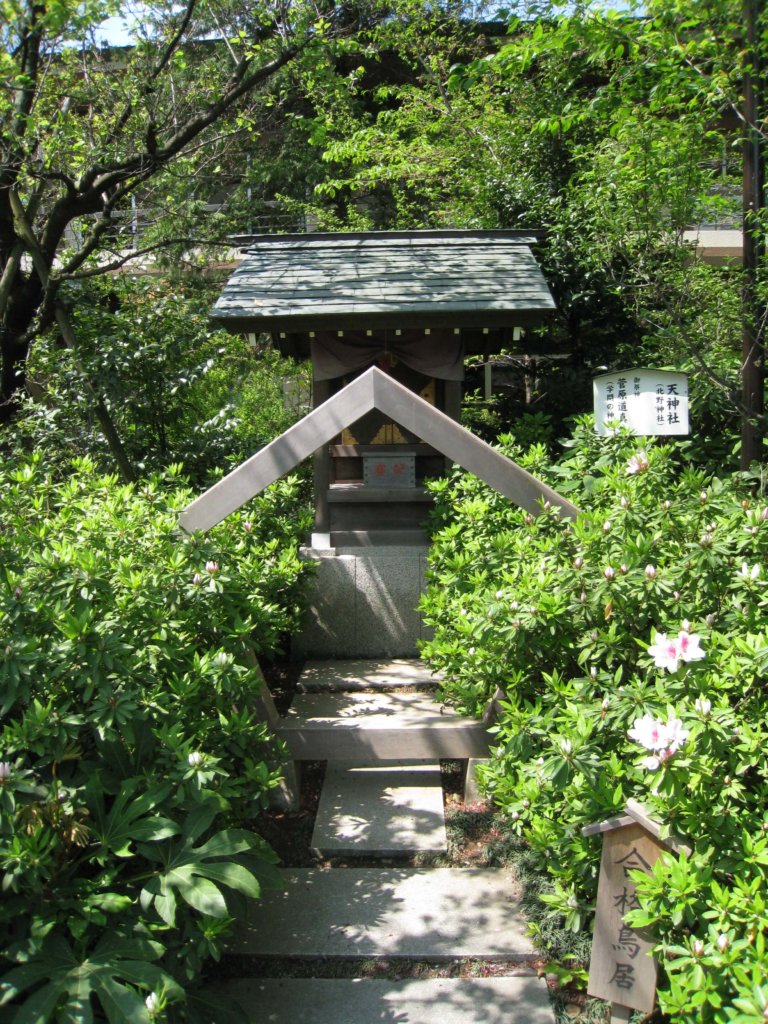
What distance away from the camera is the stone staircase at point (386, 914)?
342 cm

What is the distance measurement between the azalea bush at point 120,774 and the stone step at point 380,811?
2.35 feet

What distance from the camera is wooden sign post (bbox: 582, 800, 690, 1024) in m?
2.95

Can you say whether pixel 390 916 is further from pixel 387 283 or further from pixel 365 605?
Answer: pixel 387 283

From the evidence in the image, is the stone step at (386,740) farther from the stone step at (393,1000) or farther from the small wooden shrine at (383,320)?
the small wooden shrine at (383,320)

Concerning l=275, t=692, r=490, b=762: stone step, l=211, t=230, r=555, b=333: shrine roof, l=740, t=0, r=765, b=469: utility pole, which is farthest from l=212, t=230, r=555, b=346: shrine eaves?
l=275, t=692, r=490, b=762: stone step

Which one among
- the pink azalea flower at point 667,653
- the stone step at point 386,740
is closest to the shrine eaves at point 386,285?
the stone step at point 386,740

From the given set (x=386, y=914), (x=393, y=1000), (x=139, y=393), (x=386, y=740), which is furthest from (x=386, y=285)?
(x=393, y=1000)

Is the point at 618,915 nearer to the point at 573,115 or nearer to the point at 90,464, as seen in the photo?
the point at 90,464

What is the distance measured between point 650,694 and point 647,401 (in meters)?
3.41

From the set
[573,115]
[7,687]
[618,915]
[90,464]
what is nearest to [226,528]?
[90,464]

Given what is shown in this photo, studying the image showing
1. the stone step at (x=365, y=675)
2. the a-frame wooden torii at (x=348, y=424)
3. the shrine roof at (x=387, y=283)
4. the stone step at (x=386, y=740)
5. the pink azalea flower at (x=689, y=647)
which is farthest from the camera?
the shrine roof at (x=387, y=283)

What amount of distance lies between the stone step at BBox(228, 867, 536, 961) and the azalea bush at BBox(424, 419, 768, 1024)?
31 cm

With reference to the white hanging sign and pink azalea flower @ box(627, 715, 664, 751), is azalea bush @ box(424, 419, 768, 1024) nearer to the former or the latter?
pink azalea flower @ box(627, 715, 664, 751)

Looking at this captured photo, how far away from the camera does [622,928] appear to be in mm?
3027
